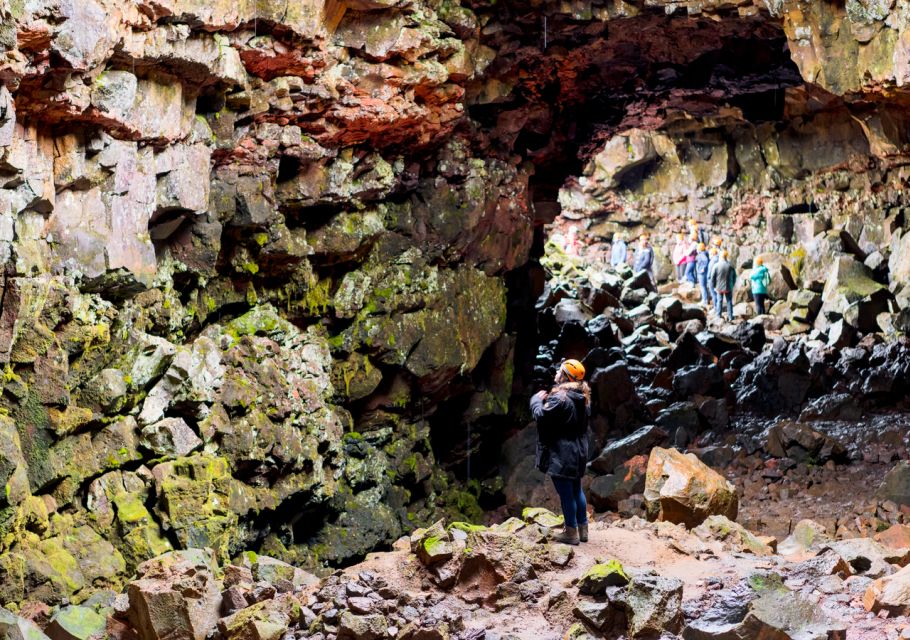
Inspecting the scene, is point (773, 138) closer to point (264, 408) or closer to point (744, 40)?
point (744, 40)

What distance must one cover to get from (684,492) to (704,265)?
1508 centimetres

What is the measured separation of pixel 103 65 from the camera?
24.8 feet

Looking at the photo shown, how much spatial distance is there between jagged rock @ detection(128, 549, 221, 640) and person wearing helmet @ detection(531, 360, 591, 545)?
268 centimetres

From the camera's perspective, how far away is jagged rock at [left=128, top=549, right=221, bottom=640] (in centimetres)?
634

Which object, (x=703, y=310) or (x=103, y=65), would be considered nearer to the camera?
(x=103, y=65)

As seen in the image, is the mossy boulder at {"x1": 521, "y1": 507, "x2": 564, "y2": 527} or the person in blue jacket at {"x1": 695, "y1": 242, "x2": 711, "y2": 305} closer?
the mossy boulder at {"x1": 521, "y1": 507, "x2": 564, "y2": 527}

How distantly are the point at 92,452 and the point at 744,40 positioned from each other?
10177mm

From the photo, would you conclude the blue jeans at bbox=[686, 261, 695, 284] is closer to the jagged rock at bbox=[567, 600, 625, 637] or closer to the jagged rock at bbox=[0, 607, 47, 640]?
the jagged rock at bbox=[567, 600, 625, 637]

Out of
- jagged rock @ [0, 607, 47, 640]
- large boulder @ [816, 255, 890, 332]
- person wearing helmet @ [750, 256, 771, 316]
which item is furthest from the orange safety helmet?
person wearing helmet @ [750, 256, 771, 316]

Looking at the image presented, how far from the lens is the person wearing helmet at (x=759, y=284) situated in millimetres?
21812

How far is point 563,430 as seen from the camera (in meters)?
7.37

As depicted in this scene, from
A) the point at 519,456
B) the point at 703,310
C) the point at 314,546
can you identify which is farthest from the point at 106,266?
the point at 703,310

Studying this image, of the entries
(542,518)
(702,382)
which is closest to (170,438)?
(542,518)

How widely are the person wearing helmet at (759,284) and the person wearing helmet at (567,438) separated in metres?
15.6
